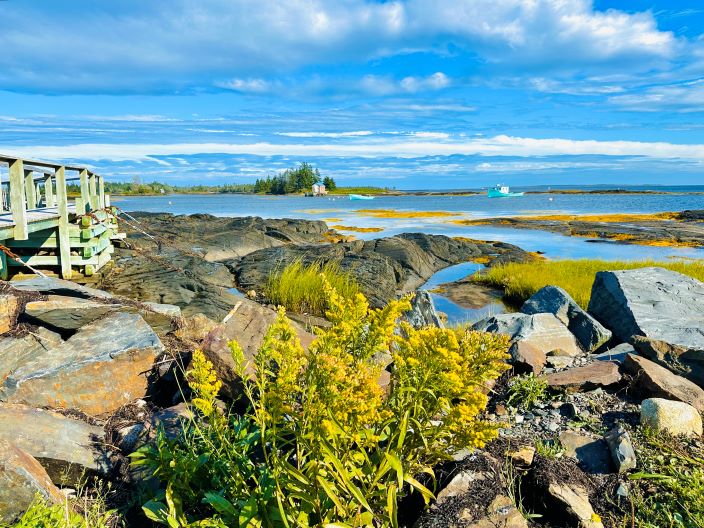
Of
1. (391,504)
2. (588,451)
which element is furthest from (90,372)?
(588,451)

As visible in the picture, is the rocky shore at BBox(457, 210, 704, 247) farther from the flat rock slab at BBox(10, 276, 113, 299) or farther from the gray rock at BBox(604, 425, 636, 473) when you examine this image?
the flat rock slab at BBox(10, 276, 113, 299)

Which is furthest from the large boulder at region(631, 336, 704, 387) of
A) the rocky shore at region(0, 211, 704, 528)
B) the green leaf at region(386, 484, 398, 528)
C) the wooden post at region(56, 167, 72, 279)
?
the wooden post at region(56, 167, 72, 279)

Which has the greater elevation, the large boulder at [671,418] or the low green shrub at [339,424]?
the low green shrub at [339,424]

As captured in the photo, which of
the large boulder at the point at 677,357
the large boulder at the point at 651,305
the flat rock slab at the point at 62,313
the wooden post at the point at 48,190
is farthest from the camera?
the wooden post at the point at 48,190

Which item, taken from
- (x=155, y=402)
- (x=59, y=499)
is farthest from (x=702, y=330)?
(x=59, y=499)

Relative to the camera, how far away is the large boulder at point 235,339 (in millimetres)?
4766

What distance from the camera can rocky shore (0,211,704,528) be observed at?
3496mm

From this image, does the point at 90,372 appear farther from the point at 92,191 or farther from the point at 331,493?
the point at 92,191

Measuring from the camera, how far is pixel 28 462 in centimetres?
347

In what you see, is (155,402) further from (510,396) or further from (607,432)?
(607,432)

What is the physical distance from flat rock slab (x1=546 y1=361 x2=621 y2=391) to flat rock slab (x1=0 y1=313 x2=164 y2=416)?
12.7 ft

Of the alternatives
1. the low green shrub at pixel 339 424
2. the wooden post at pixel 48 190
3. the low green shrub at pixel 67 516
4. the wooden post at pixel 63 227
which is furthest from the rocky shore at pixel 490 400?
the wooden post at pixel 48 190

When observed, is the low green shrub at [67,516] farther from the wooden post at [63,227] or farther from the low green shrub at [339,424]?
the wooden post at [63,227]

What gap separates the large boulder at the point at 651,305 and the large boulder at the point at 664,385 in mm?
2090
